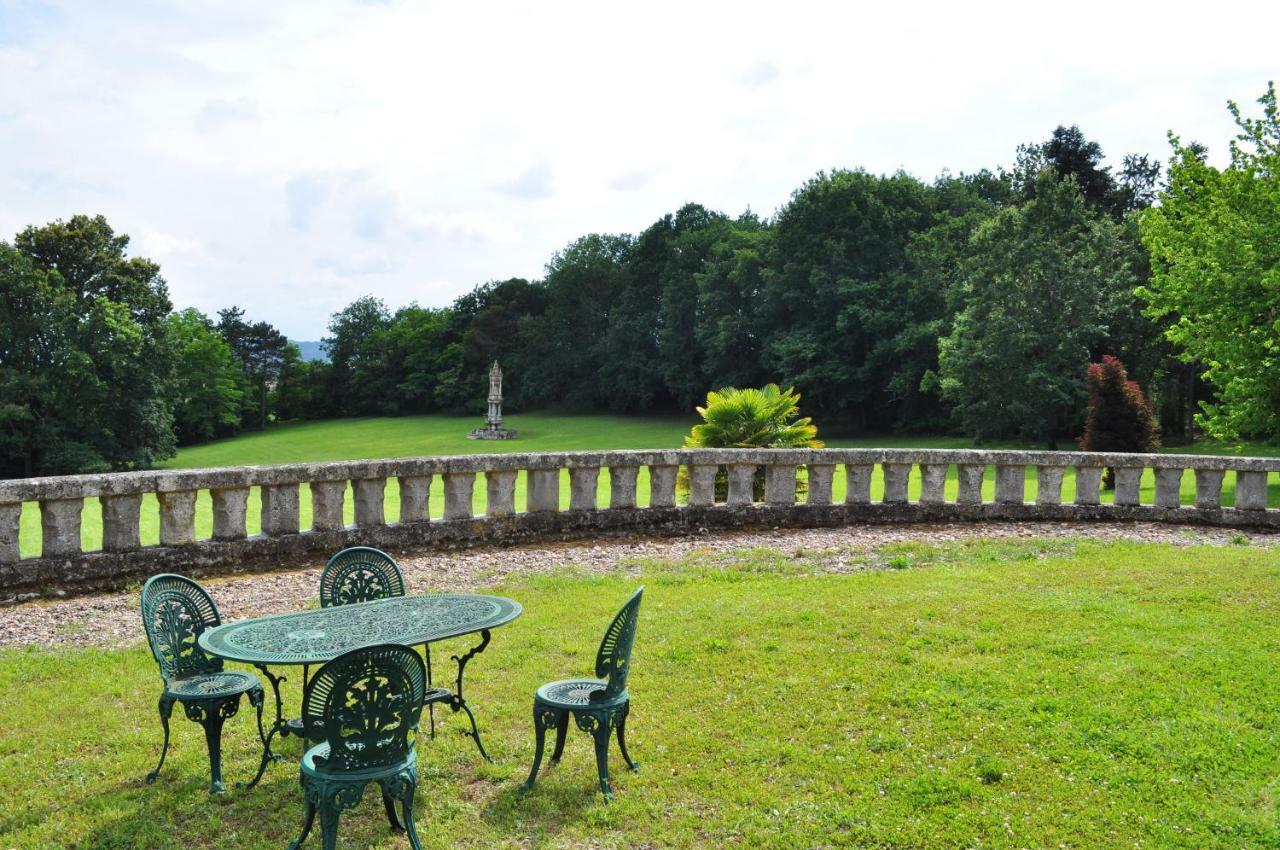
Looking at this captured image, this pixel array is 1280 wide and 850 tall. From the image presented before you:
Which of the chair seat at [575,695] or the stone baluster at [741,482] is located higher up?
the stone baluster at [741,482]

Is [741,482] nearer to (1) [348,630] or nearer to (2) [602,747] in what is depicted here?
(2) [602,747]

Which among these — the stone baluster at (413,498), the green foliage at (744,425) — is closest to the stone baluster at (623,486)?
the stone baluster at (413,498)

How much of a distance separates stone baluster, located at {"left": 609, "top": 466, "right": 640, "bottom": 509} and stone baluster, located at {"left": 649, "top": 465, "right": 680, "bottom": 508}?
0.22 m

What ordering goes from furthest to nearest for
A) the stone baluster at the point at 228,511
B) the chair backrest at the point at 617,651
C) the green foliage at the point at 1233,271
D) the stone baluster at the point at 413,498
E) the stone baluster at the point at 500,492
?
the green foliage at the point at 1233,271 → the stone baluster at the point at 500,492 → the stone baluster at the point at 413,498 → the stone baluster at the point at 228,511 → the chair backrest at the point at 617,651

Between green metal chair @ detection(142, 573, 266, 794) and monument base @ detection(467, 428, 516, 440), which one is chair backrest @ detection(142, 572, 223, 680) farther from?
monument base @ detection(467, 428, 516, 440)

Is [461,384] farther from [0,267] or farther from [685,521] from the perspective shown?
[685,521]

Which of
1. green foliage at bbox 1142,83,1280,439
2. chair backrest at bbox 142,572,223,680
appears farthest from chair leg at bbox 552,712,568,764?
green foliage at bbox 1142,83,1280,439

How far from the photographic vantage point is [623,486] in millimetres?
10664

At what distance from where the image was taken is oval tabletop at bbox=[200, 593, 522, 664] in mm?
4270

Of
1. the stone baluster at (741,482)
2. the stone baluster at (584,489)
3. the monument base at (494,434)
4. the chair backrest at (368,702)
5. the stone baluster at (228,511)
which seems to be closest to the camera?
the chair backrest at (368,702)

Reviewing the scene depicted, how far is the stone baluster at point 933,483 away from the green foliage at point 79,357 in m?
34.0

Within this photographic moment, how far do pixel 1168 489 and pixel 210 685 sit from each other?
10.8 meters

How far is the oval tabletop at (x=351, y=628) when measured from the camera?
168 inches

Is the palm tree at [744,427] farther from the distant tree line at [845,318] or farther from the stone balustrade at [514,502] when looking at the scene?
the distant tree line at [845,318]
